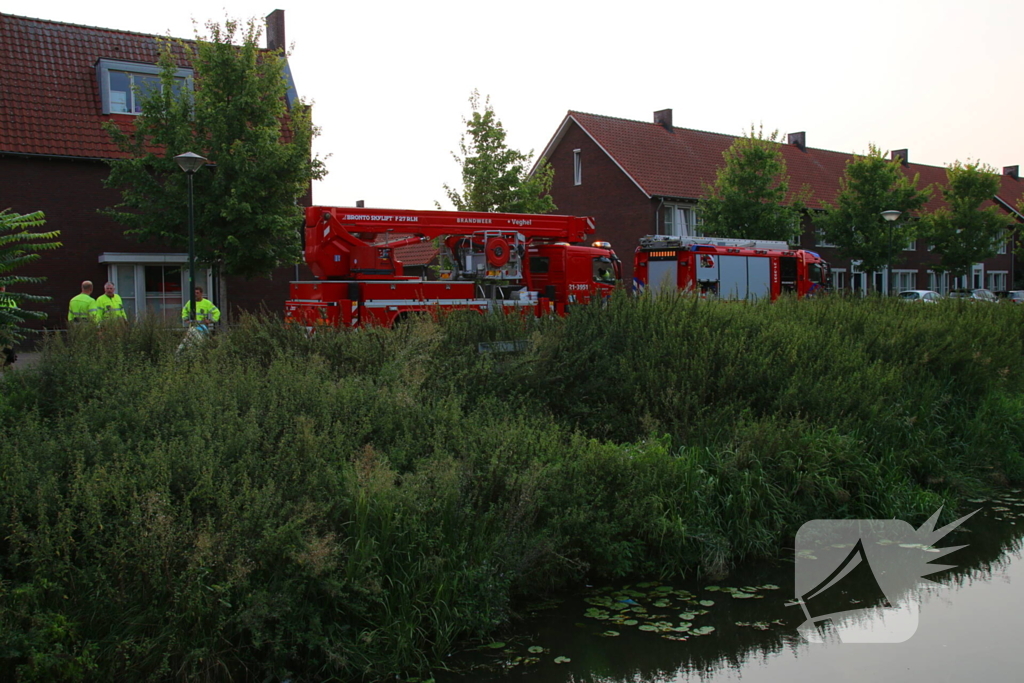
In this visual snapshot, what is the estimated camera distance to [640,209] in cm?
3831

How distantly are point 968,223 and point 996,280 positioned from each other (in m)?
16.7

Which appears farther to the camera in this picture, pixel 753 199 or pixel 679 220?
pixel 679 220

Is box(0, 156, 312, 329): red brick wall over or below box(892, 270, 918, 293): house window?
over

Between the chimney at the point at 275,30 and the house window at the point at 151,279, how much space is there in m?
9.04

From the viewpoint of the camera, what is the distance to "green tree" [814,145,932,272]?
1451 inches

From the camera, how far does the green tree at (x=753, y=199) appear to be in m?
31.9

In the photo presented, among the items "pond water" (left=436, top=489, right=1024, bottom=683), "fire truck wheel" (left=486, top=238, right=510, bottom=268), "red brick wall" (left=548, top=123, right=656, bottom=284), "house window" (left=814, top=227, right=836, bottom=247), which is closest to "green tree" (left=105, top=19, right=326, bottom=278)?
"fire truck wheel" (left=486, top=238, right=510, bottom=268)

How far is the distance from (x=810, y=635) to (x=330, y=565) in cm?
323

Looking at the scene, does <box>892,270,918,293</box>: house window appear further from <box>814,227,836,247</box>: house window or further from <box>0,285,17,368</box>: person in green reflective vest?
<box>0,285,17,368</box>: person in green reflective vest

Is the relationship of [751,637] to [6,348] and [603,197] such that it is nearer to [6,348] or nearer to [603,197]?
[6,348]

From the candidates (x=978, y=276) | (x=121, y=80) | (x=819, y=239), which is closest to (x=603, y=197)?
(x=819, y=239)

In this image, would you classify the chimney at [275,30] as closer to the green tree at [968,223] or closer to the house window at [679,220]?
the house window at [679,220]

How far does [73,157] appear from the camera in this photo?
22.1 metres

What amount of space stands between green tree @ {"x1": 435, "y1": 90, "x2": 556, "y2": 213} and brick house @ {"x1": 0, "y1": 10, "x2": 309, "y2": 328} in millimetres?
7179
